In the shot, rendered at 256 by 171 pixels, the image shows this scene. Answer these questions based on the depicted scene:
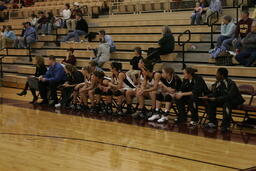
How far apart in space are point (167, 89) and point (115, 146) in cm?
219

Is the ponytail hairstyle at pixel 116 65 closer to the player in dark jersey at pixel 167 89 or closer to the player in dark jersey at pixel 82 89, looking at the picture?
the player in dark jersey at pixel 82 89

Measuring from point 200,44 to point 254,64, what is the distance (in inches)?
103

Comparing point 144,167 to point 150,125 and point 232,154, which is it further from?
point 150,125

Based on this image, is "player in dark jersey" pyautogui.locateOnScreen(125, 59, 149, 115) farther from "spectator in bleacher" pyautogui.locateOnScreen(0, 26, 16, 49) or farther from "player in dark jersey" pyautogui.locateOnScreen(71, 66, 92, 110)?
"spectator in bleacher" pyautogui.locateOnScreen(0, 26, 16, 49)

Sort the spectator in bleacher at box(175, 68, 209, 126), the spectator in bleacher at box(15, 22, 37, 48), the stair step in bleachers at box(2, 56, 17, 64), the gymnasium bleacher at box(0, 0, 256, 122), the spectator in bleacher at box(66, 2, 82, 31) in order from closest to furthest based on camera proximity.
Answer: the spectator in bleacher at box(175, 68, 209, 126) < the gymnasium bleacher at box(0, 0, 256, 122) < the spectator in bleacher at box(66, 2, 82, 31) < the spectator in bleacher at box(15, 22, 37, 48) < the stair step in bleachers at box(2, 56, 17, 64)

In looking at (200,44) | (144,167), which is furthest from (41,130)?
(200,44)

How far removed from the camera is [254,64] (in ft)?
33.6

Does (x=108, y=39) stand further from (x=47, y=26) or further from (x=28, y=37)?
(x=47, y=26)

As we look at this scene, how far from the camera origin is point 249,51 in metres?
10.3

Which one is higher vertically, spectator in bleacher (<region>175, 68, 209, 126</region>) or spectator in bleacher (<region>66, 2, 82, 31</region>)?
spectator in bleacher (<region>66, 2, 82, 31</region>)

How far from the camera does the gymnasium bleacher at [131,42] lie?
1199 cm

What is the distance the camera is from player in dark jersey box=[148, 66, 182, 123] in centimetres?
904

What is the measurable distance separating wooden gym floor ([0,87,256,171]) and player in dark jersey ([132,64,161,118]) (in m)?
0.37

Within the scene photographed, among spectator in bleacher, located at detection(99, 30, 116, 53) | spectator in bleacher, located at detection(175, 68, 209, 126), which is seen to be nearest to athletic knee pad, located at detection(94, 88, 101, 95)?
spectator in bleacher, located at detection(175, 68, 209, 126)
